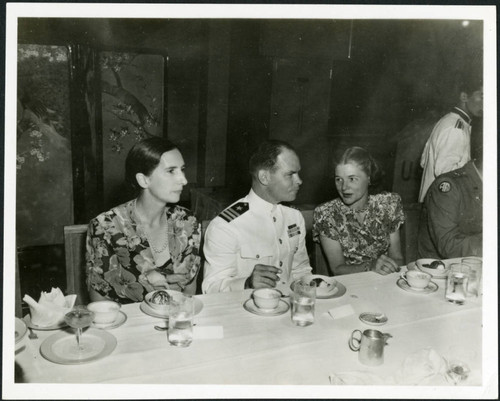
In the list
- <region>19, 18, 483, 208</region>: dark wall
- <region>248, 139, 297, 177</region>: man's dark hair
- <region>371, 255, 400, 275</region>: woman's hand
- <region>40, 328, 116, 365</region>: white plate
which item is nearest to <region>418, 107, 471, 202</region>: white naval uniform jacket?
<region>19, 18, 483, 208</region>: dark wall

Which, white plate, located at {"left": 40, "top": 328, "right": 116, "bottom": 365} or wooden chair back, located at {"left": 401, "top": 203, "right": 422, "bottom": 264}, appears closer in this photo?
white plate, located at {"left": 40, "top": 328, "right": 116, "bottom": 365}

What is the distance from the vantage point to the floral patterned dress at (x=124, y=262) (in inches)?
75.0

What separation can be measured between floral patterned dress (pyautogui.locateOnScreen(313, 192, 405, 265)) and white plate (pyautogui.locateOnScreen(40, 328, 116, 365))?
1.33 m

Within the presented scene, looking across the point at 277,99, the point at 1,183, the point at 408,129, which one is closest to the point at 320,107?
the point at 277,99

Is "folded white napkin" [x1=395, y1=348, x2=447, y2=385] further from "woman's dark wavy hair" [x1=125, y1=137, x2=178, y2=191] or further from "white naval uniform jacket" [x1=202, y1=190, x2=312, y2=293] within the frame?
"woman's dark wavy hair" [x1=125, y1=137, x2=178, y2=191]

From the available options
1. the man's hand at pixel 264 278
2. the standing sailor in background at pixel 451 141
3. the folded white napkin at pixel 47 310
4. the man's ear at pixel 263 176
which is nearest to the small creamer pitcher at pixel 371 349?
the man's hand at pixel 264 278

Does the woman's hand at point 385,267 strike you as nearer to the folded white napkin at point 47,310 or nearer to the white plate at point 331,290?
the white plate at point 331,290

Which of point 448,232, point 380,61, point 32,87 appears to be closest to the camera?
point 448,232

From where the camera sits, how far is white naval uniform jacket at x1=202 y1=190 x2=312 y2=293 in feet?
6.73

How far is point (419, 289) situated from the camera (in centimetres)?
177

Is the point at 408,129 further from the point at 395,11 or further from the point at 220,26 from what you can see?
the point at 395,11

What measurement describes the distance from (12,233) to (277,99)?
3.34 meters

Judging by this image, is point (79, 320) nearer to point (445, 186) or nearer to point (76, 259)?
point (76, 259)

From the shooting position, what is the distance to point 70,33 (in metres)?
4.02
